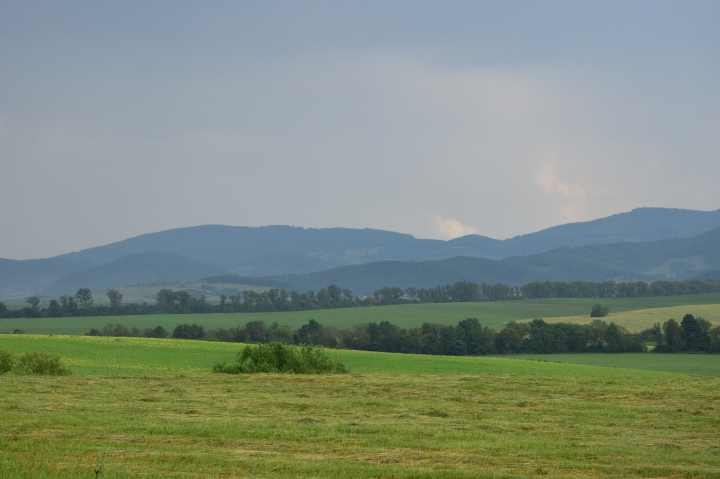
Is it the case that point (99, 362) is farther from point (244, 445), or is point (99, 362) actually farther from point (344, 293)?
point (344, 293)

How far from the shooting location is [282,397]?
73.0 ft

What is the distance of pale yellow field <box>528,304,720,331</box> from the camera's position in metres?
106

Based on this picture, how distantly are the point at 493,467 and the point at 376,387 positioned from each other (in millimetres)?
14032

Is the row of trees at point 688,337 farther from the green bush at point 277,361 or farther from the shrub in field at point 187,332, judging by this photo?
the green bush at point 277,361

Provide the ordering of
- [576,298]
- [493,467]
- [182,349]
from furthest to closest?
[576,298] → [182,349] → [493,467]

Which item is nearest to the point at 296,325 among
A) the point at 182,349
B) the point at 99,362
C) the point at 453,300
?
the point at 182,349

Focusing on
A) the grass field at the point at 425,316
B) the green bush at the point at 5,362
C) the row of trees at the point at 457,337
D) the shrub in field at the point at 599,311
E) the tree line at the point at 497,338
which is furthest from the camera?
the shrub in field at the point at 599,311

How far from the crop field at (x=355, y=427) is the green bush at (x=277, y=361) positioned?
3.85m

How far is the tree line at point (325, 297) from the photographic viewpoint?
450ft

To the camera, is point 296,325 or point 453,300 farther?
point 453,300

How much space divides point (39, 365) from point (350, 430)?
2049 cm

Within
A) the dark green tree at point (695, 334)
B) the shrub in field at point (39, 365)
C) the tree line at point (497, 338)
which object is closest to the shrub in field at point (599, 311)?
the tree line at point (497, 338)

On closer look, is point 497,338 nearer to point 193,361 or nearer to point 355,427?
point 193,361

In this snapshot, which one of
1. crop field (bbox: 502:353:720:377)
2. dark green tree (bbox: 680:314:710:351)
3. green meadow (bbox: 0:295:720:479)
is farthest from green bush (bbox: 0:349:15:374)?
dark green tree (bbox: 680:314:710:351)
